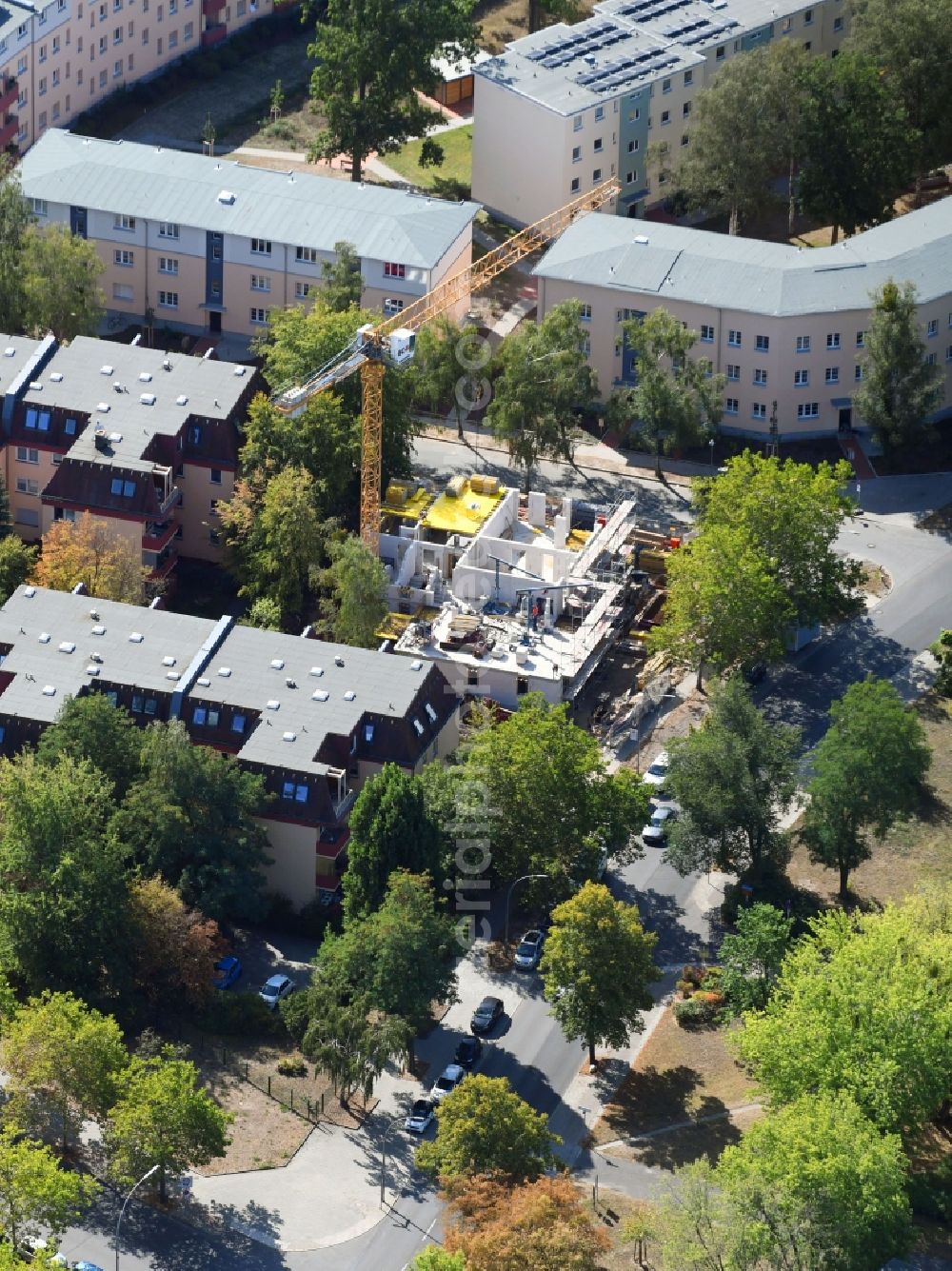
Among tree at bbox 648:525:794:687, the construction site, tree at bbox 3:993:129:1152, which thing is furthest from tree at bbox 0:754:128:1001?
tree at bbox 648:525:794:687

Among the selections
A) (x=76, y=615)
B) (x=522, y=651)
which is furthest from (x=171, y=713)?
(x=522, y=651)

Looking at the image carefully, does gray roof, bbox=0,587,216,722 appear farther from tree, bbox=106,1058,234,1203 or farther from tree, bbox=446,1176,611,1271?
tree, bbox=446,1176,611,1271

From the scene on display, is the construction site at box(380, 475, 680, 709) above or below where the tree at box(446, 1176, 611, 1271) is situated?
above

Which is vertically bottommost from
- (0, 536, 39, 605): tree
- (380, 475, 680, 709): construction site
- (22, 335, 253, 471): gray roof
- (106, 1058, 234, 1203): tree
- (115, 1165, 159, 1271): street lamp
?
(115, 1165, 159, 1271): street lamp

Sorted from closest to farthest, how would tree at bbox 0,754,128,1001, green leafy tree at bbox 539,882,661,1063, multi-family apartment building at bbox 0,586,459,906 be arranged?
green leafy tree at bbox 539,882,661,1063 < tree at bbox 0,754,128,1001 < multi-family apartment building at bbox 0,586,459,906

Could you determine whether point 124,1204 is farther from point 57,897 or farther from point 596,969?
point 596,969

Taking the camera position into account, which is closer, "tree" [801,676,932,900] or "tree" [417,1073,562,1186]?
"tree" [417,1073,562,1186]

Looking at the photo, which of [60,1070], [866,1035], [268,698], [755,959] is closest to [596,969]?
[755,959]

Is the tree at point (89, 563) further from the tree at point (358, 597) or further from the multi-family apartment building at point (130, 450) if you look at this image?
the tree at point (358, 597)
